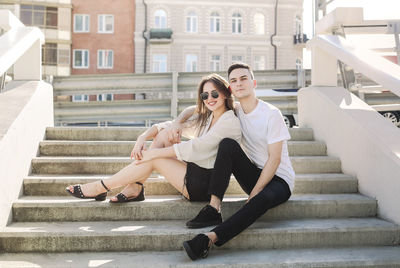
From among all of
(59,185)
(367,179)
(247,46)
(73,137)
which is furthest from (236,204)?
(247,46)

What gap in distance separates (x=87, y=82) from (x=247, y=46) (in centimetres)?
2186

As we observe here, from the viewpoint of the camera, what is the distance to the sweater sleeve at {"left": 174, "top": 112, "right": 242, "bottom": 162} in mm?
3084

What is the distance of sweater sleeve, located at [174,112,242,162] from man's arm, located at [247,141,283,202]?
324mm

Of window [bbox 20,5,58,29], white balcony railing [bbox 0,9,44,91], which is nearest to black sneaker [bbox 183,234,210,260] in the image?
white balcony railing [bbox 0,9,44,91]

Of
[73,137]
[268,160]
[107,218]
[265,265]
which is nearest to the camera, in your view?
[265,265]

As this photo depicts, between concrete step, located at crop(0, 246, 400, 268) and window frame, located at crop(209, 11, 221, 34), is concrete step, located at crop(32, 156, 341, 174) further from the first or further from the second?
window frame, located at crop(209, 11, 221, 34)

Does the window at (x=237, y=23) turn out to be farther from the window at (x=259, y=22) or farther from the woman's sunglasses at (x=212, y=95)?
the woman's sunglasses at (x=212, y=95)

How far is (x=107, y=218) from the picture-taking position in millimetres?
3162

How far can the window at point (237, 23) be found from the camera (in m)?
27.4

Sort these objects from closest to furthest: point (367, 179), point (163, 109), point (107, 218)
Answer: point (107, 218) < point (367, 179) < point (163, 109)

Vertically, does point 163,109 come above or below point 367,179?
above

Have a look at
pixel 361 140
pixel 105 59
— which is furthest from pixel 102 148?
pixel 105 59

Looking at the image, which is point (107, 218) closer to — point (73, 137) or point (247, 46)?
point (73, 137)

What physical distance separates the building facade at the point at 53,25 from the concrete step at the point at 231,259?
81.4ft
